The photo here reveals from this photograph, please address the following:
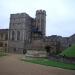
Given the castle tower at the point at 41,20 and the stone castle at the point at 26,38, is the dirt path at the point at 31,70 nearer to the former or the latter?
the stone castle at the point at 26,38

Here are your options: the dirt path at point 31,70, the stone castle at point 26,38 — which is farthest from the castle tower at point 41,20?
the dirt path at point 31,70

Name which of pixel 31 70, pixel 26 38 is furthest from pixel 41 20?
pixel 31 70

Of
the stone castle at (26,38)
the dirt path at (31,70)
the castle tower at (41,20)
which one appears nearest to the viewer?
the dirt path at (31,70)

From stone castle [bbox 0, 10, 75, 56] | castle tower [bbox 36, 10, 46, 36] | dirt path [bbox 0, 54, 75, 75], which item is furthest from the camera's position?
castle tower [bbox 36, 10, 46, 36]

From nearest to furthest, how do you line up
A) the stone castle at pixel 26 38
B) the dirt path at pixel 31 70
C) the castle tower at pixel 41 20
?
the dirt path at pixel 31 70
the stone castle at pixel 26 38
the castle tower at pixel 41 20

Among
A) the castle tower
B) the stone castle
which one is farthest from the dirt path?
the castle tower

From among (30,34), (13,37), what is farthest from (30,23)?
(13,37)

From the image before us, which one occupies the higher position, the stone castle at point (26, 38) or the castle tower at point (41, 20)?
the castle tower at point (41, 20)

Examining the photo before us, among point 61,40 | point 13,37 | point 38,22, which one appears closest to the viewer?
point 61,40

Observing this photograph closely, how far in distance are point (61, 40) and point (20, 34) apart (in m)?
18.0

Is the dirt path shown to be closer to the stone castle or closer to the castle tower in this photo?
the stone castle

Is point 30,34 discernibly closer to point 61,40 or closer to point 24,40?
point 24,40

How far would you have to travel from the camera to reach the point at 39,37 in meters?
77.2

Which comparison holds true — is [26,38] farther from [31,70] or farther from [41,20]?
[31,70]
